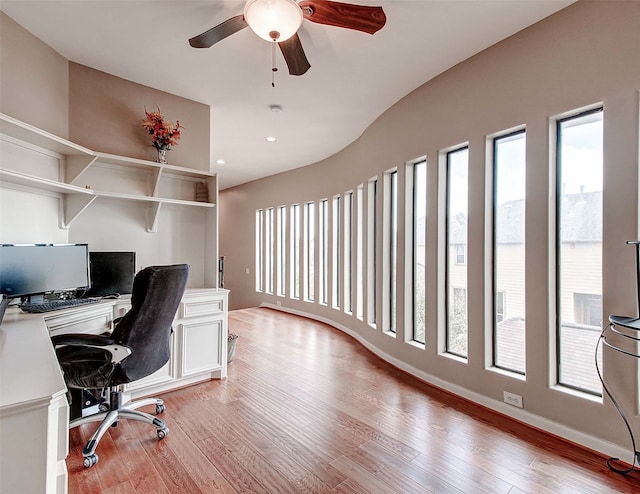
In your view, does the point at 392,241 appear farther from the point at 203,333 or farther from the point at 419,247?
the point at 203,333

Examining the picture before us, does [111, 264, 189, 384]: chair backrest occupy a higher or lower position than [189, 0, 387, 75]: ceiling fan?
lower

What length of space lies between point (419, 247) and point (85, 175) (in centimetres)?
321

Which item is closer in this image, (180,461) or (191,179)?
(180,461)

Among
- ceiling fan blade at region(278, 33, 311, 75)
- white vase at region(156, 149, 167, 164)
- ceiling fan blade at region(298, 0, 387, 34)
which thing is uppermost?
ceiling fan blade at region(298, 0, 387, 34)

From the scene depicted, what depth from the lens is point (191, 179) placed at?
346cm

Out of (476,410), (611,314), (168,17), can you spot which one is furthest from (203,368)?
(611,314)

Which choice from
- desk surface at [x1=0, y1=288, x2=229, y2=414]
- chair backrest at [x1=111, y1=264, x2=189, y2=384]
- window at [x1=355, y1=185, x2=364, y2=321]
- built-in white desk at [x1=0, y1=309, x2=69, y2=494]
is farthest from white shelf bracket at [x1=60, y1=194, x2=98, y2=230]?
window at [x1=355, y1=185, x2=364, y2=321]

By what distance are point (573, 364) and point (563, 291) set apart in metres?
0.50

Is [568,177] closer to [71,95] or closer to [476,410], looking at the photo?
[476,410]

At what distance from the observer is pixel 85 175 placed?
283cm

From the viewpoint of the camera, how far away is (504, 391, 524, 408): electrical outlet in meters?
2.43

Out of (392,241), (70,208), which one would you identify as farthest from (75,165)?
(392,241)

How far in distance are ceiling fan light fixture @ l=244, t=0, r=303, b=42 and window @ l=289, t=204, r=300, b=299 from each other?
4.68 metres

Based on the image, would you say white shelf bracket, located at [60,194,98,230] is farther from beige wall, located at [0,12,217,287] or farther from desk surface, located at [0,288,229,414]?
desk surface, located at [0,288,229,414]
